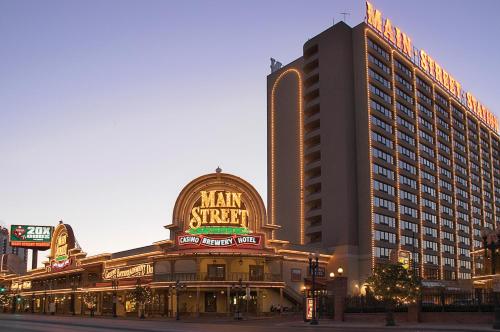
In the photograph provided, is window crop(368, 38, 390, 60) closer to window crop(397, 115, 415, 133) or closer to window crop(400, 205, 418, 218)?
window crop(397, 115, 415, 133)

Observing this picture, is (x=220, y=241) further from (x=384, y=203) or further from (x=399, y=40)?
(x=399, y=40)

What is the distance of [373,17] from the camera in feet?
358

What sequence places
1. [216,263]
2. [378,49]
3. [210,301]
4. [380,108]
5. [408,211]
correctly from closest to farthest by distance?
[216,263]
[210,301]
[380,108]
[378,49]
[408,211]

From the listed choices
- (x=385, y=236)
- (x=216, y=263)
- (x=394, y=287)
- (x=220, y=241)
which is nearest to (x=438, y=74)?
(x=385, y=236)

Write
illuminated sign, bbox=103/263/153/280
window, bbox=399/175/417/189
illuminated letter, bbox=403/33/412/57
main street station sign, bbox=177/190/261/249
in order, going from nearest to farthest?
main street station sign, bbox=177/190/261/249 → illuminated sign, bbox=103/263/153/280 → window, bbox=399/175/417/189 → illuminated letter, bbox=403/33/412/57

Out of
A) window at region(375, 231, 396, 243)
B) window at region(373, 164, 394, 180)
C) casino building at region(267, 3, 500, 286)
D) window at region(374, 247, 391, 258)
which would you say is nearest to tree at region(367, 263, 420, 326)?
casino building at region(267, 3, 500, 286)

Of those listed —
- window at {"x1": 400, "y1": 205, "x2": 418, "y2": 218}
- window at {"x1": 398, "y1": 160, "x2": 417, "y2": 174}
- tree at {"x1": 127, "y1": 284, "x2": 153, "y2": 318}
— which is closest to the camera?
tree at {"x1": 127, "y1": 284, "x2": 153, "y2": 318}

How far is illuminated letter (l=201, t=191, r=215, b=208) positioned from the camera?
77375 millimetres

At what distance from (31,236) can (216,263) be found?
228 ft

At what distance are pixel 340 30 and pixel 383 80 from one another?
1201 cm

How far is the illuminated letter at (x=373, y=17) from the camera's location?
108 m

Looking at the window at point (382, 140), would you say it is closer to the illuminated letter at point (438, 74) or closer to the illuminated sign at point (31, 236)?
the illuminated letter at point (438, 74)

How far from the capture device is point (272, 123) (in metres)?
117

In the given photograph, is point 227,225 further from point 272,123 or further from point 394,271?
point 272,123
